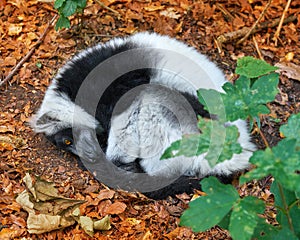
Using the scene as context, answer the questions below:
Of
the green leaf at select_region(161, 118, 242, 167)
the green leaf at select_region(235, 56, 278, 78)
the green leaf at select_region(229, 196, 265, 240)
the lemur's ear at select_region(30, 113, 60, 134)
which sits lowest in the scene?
the lemur's ear at select_region(30, 113, 60, 134)

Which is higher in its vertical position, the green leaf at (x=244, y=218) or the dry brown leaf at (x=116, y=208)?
the green leaf at (x=244, y=218)

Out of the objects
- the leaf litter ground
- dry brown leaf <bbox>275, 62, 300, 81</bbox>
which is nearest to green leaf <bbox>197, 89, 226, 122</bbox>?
the leaf litter ground

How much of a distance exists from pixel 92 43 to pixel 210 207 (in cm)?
389

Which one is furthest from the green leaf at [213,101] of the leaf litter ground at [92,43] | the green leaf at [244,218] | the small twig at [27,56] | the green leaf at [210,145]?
the small twig at [27,56]

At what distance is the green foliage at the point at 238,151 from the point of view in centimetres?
217

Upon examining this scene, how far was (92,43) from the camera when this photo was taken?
5840 mm

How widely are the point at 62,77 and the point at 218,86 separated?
1.47 m

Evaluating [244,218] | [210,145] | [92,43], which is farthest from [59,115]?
[244,218]

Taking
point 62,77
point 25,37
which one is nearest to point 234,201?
point 62,77

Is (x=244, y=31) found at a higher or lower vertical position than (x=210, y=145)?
lower

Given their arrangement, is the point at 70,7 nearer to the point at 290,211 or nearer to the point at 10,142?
the point at 10,142

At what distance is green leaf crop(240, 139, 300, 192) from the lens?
2127mm

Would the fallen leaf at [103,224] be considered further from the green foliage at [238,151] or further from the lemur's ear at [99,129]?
the green foliage at [238,151]

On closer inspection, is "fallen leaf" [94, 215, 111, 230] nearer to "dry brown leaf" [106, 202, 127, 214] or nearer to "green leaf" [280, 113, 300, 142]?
"dry brown leaf" [106, 202, 127, 214]
